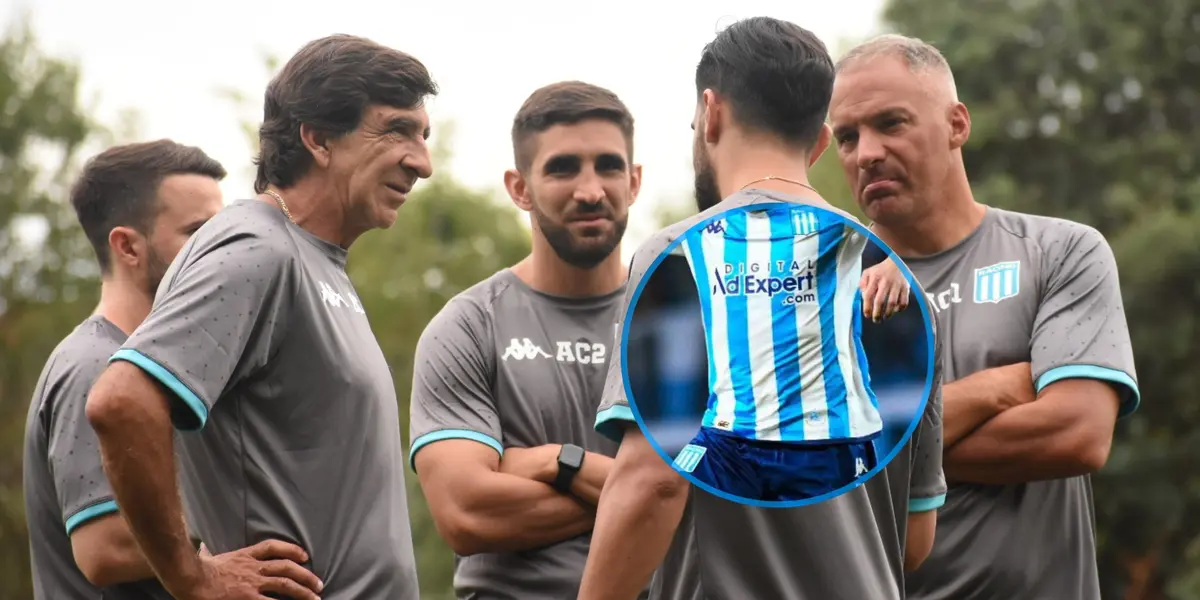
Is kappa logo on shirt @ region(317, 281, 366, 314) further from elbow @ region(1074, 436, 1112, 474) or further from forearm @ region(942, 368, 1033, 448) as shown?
elbow @ region(1074, 436, 1112, 474)

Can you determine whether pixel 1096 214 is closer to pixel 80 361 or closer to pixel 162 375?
pixel 80 361

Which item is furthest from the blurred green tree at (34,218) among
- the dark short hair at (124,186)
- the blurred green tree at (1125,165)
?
the dark short hair at (124,186)

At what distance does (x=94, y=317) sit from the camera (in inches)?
220

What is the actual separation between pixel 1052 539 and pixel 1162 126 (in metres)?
19.8

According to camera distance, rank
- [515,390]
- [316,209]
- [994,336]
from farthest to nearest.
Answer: [515,390] < [994,336] < [316,209]

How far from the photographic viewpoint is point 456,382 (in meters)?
5.22

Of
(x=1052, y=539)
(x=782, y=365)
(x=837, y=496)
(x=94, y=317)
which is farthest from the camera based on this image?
(x=94, y=317)

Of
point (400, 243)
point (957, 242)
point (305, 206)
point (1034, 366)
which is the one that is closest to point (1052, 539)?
point (1034, 366)

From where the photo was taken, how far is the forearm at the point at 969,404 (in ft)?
15.1

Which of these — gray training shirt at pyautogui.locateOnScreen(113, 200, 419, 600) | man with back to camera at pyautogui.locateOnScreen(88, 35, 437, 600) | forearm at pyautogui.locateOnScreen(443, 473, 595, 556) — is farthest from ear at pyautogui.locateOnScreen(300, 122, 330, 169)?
forearm at pyautogui.locateOnScreen(443, 473, 595, 556)

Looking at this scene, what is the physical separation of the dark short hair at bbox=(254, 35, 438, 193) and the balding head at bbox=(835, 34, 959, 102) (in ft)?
4.87

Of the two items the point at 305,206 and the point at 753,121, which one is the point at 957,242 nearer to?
the point at 753,121

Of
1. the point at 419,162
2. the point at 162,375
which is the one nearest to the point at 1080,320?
the point at 419,162

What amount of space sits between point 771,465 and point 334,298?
4.79 feet
